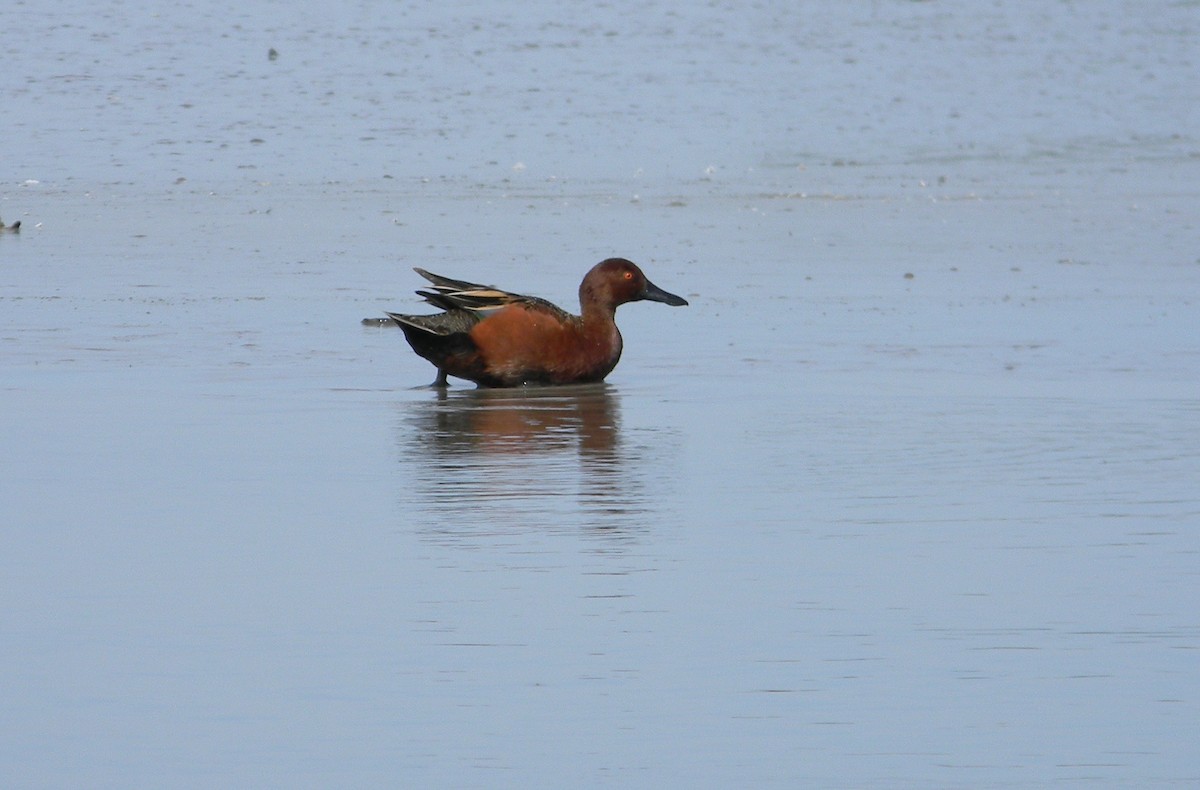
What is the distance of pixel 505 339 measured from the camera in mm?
9477

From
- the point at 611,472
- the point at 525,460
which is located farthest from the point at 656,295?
the point at 611,472

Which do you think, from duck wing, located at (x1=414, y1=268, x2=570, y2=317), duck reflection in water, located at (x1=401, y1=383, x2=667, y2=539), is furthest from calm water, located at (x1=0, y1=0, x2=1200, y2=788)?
duck wing, located at (x1=414, y1=268, x2=570, y2=317)

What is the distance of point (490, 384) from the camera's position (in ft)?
31.7

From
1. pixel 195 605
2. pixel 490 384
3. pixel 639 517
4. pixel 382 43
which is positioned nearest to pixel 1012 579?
pixel 639 517

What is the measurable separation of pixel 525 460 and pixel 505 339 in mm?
1939

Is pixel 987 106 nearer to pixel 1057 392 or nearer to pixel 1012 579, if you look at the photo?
pixel 1057 392

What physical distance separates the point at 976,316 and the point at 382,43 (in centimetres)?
1648

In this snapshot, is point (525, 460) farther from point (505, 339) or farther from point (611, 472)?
point (505, 339)

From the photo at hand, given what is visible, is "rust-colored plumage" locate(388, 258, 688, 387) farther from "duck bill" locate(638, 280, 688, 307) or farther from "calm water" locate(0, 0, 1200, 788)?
"duck bill" locate(638, 280, 688, 307)

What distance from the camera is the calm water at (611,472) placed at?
187 inches

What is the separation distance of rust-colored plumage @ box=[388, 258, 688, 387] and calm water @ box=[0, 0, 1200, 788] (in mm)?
165

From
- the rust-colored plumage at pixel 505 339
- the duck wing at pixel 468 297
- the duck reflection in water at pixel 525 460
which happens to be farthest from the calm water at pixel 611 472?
the duck wing at pixel 468 297

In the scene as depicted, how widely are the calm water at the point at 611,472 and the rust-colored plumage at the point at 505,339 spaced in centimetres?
16

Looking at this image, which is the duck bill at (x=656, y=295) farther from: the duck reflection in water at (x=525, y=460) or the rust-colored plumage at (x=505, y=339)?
the duck reflection in water at (x=525, y=460)
